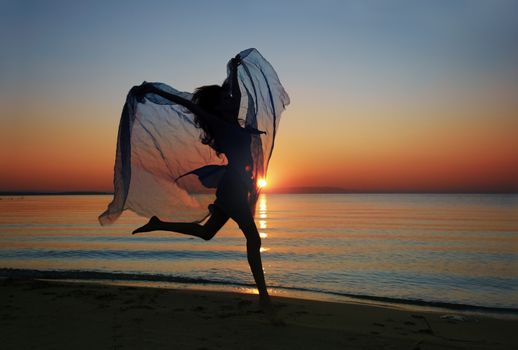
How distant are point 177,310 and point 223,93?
11.4 ft

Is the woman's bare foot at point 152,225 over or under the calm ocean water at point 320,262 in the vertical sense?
over

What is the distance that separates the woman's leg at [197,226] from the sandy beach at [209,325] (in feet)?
4.07

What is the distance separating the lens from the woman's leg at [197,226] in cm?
619

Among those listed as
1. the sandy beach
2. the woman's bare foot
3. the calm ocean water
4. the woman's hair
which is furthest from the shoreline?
the woman's hair

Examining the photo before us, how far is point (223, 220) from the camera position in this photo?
6.22 m

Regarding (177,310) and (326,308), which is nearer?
(177,310)

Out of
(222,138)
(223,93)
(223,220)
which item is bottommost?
(223,220)

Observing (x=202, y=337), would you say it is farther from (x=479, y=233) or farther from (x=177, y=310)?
(x=479, y=233)

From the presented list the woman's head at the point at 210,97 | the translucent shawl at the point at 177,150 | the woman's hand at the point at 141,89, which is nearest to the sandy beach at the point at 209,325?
the translucent shawl at the point at 177,150

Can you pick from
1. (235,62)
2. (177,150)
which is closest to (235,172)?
(177,150)

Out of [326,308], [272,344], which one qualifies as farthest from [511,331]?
[272,344]

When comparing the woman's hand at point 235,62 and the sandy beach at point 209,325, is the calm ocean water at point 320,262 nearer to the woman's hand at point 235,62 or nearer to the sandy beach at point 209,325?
the sandy beach at point 209,325

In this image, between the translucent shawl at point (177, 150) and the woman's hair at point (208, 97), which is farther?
the translucent shawl at point (177, 150)

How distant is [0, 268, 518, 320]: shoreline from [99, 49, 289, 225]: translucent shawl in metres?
4.05
